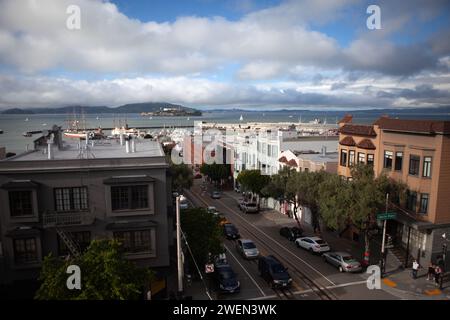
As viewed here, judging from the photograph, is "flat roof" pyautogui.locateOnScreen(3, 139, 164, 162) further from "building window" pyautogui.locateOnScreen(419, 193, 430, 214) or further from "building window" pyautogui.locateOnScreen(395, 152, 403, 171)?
"building window" pyautogui.locateOnScreen(419, 193, 430, 214)

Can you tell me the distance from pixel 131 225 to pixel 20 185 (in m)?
6.50

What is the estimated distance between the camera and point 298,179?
33031 mm

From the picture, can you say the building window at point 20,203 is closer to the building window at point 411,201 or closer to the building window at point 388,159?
the building window at point 411,201

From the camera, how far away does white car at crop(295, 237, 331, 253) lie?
29906 mm

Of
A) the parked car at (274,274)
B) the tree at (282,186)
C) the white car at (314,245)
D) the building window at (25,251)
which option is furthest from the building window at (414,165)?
the building window at (25,251)

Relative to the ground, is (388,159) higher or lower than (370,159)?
higher

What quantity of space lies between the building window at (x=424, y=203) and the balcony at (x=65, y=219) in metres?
24.1

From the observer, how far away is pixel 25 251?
19859 millimetres

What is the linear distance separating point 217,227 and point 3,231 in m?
13.3

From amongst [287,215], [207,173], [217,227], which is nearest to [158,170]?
[217,227]

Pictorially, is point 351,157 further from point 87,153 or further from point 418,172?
point 87,153

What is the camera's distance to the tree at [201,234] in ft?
78.8

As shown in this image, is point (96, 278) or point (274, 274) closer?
point (96, 278)

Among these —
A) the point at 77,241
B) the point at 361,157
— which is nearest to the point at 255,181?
the point at 361,157
